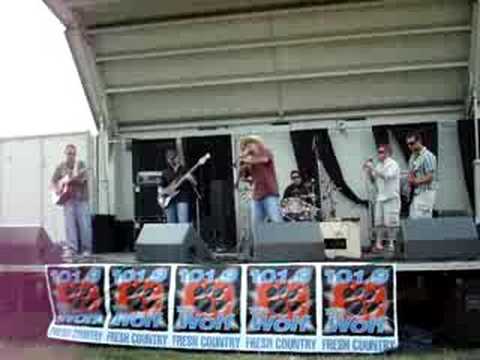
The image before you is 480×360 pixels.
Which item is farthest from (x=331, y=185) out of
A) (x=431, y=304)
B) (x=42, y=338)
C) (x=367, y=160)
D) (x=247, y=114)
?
(x=42, y=338)

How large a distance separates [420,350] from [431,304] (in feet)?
2.27

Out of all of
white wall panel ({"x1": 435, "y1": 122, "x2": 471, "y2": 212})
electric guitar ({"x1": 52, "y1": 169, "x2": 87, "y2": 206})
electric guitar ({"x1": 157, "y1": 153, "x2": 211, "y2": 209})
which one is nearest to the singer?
white wall panel ({"x1": 435, "y1": 122, "x2": 471, "y2": 212})

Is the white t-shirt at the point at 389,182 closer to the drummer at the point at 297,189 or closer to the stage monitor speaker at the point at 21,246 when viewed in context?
the drummer at the point at 297,189

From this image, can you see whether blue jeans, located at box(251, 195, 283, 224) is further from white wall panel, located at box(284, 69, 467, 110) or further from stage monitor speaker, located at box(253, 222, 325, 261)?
white wall panel, located at box(284, 69, 467, 110)

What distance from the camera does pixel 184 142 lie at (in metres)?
9.35

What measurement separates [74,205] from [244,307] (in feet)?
11.9

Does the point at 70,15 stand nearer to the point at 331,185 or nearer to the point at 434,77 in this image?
the point at 331,185

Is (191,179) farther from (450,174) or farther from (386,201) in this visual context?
(450,174)

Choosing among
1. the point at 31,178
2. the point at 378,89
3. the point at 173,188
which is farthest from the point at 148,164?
the point at 378,89

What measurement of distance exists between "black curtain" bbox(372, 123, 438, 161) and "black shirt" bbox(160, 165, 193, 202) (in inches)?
99.3

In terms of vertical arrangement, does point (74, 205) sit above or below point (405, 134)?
below

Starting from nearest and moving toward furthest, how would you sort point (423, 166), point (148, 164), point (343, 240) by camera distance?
1. point (343, 240)
2. point (423, 166)
3. point (148, 164)

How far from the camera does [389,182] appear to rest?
8203 millimetres

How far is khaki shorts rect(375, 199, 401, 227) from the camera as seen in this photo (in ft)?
26.7
